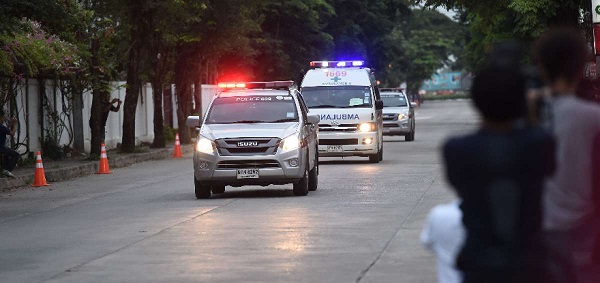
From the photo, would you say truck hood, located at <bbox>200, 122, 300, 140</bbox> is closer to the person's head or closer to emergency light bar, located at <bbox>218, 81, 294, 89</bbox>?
emergency light bar, located at <bbox>218, 81, 294, 89</bbox>

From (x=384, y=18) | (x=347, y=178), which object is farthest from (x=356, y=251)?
(x=384, y=18)

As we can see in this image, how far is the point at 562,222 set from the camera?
588 cm

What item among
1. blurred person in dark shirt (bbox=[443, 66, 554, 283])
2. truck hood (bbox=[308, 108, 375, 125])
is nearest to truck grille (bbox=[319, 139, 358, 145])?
truck hood (bbox=[308, 108, 375, 125])

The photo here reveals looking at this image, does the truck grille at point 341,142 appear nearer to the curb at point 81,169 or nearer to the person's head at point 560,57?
the curb at point 81,169

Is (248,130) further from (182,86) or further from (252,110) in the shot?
(182,86)

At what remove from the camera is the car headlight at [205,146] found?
69.8ft

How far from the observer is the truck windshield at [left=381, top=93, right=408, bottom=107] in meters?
48.2

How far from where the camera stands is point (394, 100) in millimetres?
48594

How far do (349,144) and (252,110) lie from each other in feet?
29.3

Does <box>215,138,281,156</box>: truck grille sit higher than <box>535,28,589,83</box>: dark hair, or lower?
lower

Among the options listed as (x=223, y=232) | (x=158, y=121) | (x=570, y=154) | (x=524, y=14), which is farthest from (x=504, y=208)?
(x=524, y=14)

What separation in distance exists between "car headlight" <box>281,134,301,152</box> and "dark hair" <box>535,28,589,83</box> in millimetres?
15381

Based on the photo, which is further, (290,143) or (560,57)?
(290,143)

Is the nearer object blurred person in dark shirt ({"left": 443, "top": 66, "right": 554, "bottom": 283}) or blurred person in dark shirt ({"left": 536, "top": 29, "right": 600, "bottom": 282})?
blurred person in dark shirt ({"left": 443, "top": 66, "right": 554, "bottom": 283})
